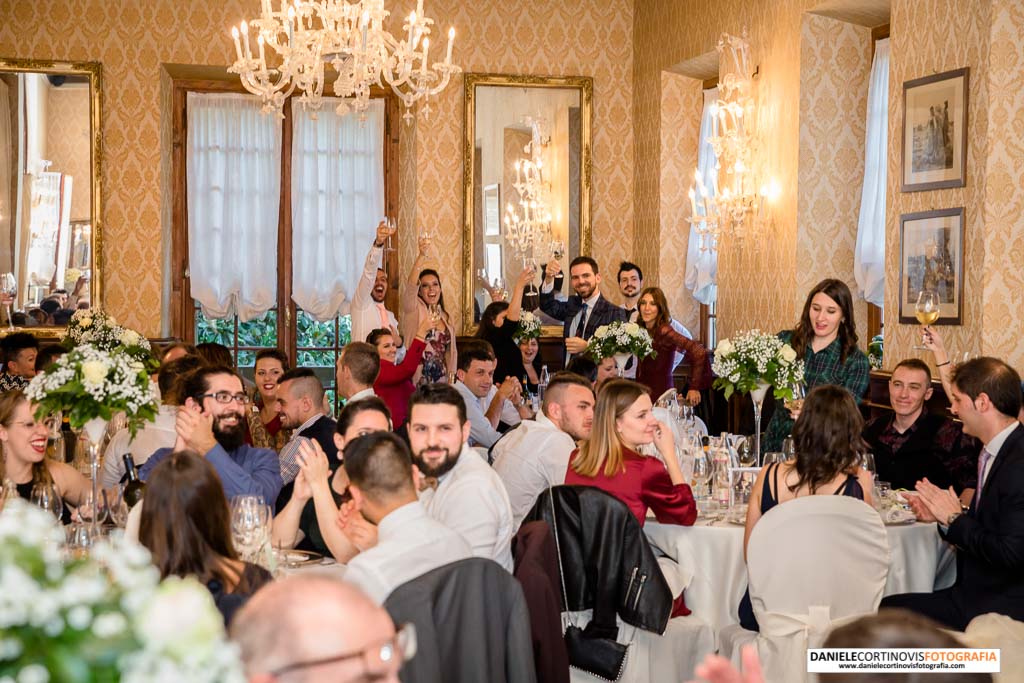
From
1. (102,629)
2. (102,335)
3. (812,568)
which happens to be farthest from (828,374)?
(102,629)

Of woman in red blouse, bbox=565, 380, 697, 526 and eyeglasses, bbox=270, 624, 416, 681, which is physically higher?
eyeglasses, bbox=270, 624, 416, 681

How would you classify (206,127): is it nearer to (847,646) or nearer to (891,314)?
(891,314)

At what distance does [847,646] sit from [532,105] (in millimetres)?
9900

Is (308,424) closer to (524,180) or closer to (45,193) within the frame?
(524,180)

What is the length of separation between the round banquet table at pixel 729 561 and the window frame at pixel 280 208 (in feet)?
23.5

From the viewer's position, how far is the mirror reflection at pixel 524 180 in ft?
36.4

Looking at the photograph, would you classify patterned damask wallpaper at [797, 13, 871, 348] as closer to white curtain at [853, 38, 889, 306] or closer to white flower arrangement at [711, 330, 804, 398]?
white curtain at [853, 38, 889, 306]

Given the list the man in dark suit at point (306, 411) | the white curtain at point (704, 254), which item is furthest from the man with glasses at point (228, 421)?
the white curtain at point (704, 254)

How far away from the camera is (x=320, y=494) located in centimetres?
377

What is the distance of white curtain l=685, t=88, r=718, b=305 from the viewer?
10.4 meters

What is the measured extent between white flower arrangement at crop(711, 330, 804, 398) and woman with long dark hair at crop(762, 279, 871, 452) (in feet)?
1.02

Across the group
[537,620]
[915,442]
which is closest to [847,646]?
[537,620]

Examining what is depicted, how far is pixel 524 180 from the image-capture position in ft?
36.8

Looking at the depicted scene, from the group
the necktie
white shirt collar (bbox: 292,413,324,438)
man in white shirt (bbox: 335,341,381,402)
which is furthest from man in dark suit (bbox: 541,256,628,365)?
the necktie
